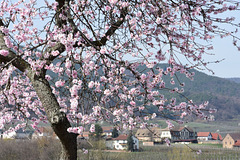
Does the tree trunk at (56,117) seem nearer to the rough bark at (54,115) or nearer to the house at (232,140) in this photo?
the rough bark at (54,115)

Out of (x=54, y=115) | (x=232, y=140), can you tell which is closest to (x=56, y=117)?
(x=54, y=115)

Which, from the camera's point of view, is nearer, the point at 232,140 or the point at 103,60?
the point at 103,60

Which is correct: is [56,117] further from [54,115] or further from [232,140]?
[232,140]

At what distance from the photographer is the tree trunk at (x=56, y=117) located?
312 centimetres

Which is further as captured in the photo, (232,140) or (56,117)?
(232,140)

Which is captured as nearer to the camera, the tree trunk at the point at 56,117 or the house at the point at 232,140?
the tree trunk at the point at 56,117

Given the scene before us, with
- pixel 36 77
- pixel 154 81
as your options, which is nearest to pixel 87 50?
pixel 36 77

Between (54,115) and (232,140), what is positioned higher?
(54,115)

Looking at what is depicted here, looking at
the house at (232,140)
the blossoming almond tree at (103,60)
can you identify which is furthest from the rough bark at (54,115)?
the house at (232,140)

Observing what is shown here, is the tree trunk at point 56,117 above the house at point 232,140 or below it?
above

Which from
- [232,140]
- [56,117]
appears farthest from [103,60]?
[232,140]

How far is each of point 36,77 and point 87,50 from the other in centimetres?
69

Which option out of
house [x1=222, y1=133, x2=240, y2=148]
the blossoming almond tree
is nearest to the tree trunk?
the blossoming almond tree

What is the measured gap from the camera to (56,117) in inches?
123
